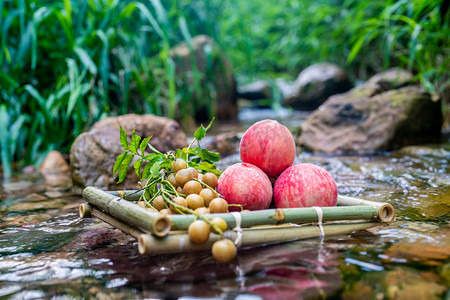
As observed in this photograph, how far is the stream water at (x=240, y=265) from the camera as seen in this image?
4.06ft

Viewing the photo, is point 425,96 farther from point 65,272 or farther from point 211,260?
point 65,272

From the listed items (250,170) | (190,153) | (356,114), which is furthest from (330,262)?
(356,114)

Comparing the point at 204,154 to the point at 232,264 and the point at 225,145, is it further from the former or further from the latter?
the point at 225,145

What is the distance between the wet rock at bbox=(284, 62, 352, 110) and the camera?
28.3 ft

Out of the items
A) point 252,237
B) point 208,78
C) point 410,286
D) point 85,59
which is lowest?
point 410,286

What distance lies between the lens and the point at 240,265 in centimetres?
143

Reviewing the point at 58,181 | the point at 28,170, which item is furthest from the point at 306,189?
the point at 28,170

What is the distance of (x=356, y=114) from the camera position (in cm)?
493

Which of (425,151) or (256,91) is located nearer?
(425,151)

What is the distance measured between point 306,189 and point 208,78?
227 inches

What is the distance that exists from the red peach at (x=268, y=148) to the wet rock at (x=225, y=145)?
8.05 feet

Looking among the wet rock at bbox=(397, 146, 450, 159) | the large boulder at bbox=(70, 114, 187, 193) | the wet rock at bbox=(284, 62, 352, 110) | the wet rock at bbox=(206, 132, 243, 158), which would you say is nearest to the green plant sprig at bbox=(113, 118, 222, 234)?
the large boulder at bbox=(70, 114, 187, 193)

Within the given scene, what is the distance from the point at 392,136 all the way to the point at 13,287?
4201mm

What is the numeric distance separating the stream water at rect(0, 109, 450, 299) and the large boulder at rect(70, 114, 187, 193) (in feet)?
3.38
